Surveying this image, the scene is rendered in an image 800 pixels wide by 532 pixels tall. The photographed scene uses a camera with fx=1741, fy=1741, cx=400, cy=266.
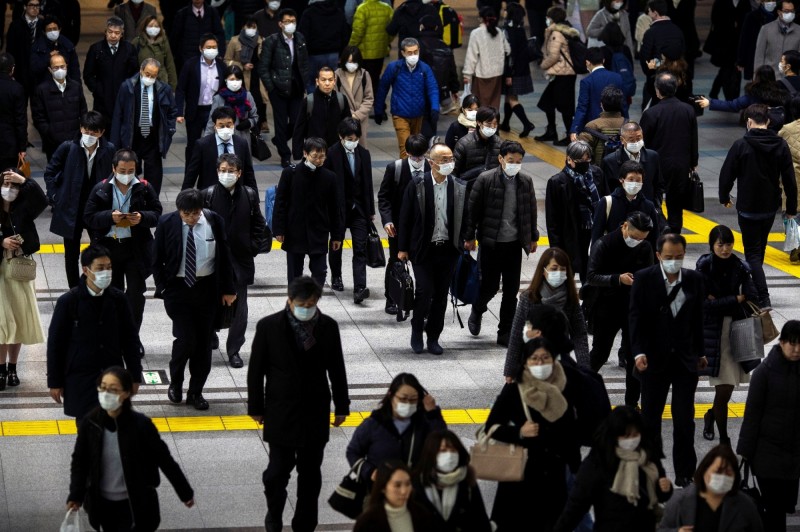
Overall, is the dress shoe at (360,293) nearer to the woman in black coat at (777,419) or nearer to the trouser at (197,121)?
the trouser at (197,121)

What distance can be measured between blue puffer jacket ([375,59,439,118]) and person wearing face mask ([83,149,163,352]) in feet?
22.1

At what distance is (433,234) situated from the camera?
13156 mm

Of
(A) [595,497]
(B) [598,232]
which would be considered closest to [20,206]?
(B) [598,232]

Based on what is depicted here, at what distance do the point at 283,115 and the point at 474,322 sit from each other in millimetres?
6918

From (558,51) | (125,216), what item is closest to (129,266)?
(125,216)

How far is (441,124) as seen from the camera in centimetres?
2338

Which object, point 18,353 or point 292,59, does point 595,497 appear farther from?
point 292,59

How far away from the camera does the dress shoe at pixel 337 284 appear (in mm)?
15062

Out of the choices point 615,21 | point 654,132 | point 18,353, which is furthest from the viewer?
point 615,21

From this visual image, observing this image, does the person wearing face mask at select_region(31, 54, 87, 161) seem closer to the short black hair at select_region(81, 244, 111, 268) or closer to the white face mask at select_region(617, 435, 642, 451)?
the short black hair at select_region(81, 244, 111, 268)

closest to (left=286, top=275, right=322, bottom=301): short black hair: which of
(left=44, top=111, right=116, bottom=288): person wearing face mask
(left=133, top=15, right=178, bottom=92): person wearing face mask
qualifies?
(left=44, top=111, right=116, bottom=288): person wearing face mask

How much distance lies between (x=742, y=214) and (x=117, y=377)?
25.2 ft

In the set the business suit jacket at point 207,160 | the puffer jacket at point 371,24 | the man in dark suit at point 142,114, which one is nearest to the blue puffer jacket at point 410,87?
the puffer jacket at point 371,24

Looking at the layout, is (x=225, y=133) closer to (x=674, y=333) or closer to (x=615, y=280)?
(x=615, y=280)
